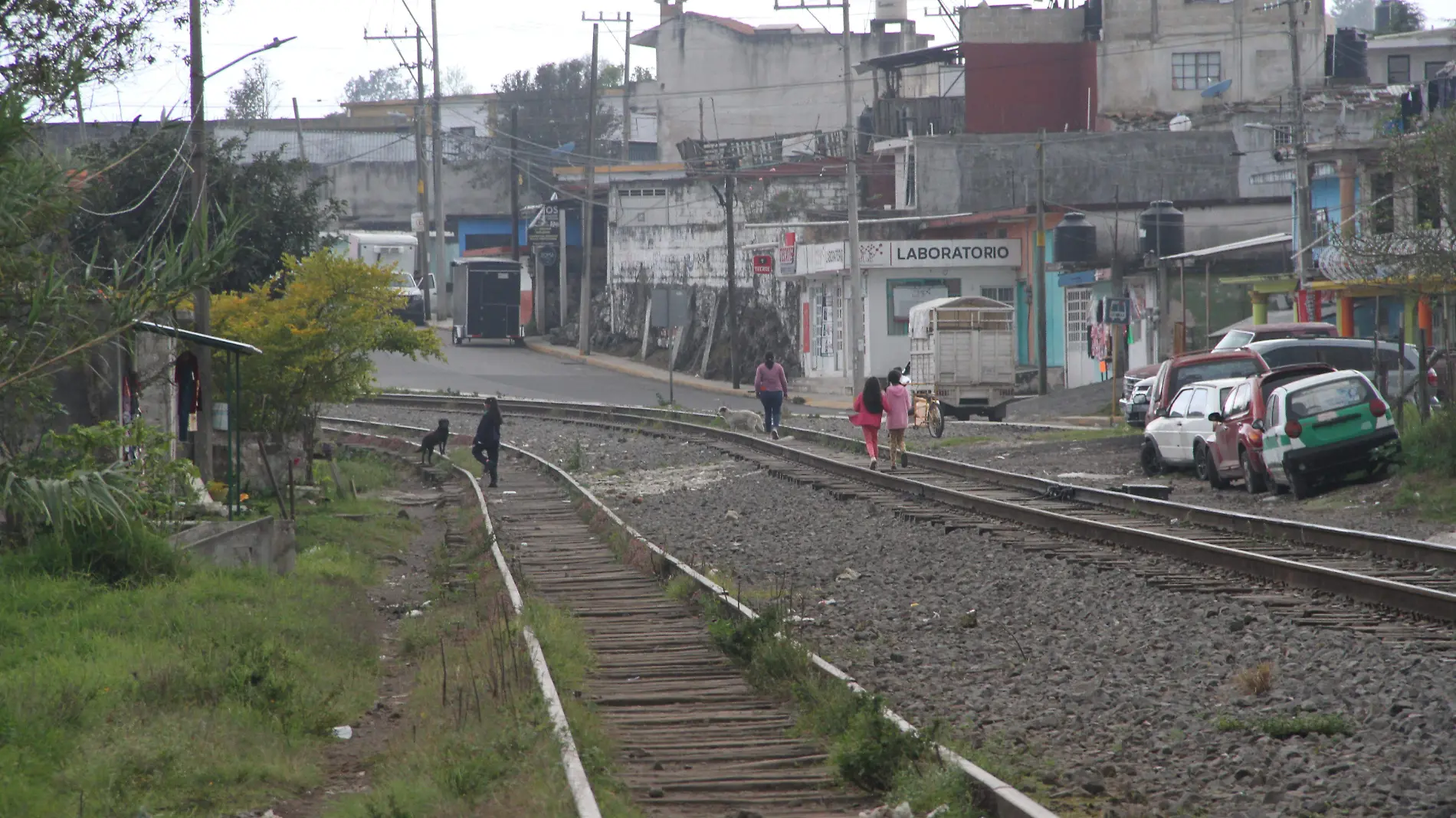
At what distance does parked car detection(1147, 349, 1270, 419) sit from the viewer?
24.1 metres

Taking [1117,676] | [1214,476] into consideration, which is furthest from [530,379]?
[1117,676]

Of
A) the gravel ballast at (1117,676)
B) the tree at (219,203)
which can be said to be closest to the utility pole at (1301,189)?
the tree at (219,203)

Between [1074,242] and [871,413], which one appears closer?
[871,413]

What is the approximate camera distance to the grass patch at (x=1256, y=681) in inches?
324

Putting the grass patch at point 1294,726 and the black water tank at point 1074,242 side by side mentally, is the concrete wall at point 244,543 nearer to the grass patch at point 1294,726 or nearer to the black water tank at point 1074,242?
the grass patch at point 1294,726

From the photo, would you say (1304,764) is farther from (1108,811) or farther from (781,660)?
(781,660)

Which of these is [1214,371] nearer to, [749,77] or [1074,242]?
[1074,242]

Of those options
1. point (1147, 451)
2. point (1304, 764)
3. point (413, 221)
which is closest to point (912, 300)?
point (1147, 451)

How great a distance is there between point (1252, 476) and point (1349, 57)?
154ft

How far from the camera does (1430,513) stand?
16.4m

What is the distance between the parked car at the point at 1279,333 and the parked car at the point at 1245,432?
9854 millimetres

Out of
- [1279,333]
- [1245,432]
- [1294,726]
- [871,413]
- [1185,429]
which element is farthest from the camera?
[1279,333]

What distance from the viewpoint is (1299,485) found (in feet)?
60.5

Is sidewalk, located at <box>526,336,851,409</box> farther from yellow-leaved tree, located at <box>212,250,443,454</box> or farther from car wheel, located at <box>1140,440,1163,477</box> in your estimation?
yellow-leaved tree, located at <box>212,250,443,454</box>
